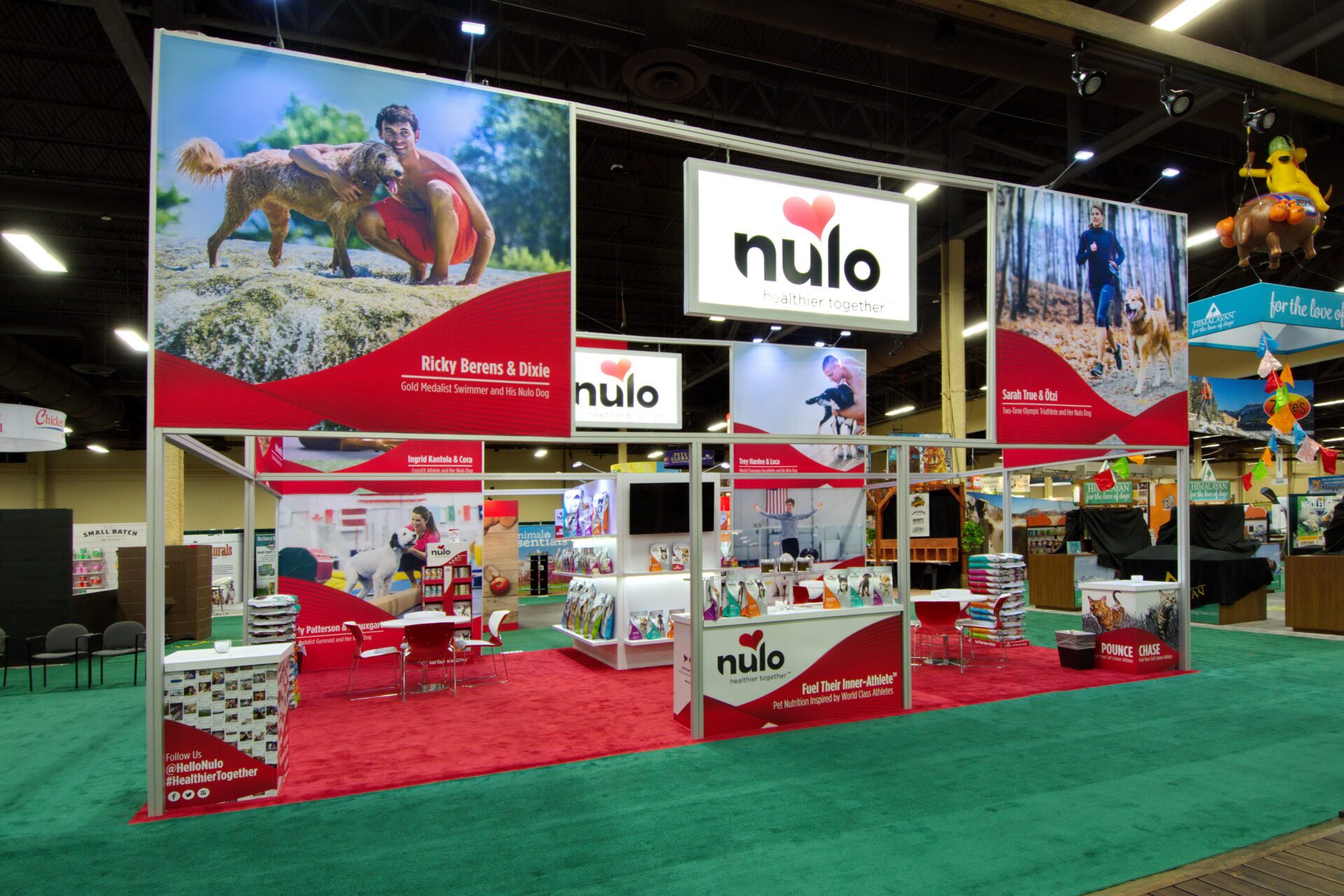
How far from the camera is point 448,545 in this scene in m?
9.73

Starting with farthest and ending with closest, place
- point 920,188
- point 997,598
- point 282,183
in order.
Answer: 1. point 920,188
2. point 997,598
3. point 282,183

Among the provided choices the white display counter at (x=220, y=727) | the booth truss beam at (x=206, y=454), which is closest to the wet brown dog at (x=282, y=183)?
the booth truss beam at (x=206, y=454)

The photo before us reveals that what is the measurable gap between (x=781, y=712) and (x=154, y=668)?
3.95 metres

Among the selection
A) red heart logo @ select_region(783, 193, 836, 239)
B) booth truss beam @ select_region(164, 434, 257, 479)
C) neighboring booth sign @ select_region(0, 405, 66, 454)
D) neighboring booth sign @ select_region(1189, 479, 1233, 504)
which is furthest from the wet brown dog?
neighboring booth sign @ select_region(1189, 479, 1233, 504)

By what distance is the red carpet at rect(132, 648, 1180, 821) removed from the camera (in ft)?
16.0

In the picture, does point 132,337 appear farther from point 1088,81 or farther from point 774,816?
point 1088,81

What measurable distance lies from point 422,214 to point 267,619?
180 inches

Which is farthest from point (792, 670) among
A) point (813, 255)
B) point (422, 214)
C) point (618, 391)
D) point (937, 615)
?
point (618, 391)

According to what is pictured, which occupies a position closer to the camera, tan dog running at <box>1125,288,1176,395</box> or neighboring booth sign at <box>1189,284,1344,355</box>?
tan dog running at <box>1125,288,1176,395</box>

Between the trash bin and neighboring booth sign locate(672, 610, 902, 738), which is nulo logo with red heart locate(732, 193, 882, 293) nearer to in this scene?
neighboring booth sign locate(672, 610, 902, 738)

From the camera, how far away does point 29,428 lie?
31.7 feet

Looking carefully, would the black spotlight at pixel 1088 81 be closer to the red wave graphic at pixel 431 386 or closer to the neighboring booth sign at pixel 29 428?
the red wave graphic at pixel 431 386

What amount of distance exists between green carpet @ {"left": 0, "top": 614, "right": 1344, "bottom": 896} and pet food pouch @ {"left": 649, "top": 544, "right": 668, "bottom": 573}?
3.43 meters

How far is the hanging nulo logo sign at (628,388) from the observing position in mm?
8680
